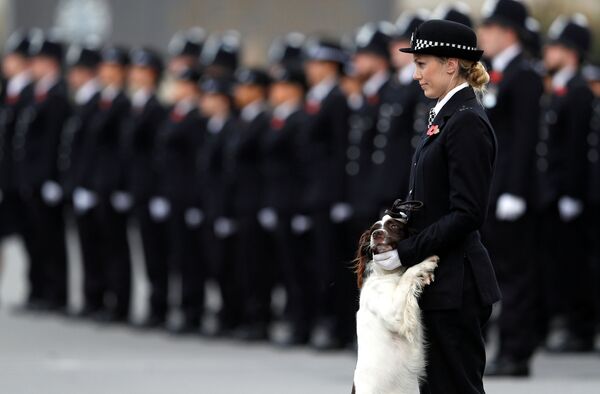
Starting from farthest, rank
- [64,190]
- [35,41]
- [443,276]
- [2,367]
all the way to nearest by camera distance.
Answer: [35,41]
[64,190]
[2,367]
[443,276]

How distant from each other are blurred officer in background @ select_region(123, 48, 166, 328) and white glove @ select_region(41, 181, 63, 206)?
97 cm

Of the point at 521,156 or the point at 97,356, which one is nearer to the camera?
the point at 521,156

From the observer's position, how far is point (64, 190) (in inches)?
571

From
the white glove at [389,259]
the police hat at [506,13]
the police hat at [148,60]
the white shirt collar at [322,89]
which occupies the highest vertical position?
the police hat at [148,60]

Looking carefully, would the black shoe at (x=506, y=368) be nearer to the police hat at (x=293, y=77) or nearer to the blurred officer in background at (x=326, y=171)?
the blurred officer in background at (x=326, y=171)

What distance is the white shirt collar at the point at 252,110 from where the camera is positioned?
13.0m

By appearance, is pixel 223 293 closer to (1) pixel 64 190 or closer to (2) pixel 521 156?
(1) pixel 64 190

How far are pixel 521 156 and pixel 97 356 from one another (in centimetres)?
361

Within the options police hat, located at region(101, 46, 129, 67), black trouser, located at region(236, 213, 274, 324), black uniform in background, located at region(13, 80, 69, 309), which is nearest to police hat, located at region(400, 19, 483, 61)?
black trouser, located at region(236, 213, 274, 324)

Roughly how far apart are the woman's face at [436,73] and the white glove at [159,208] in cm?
748

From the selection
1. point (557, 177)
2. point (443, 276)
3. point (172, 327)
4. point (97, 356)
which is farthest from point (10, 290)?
point (443, 276)

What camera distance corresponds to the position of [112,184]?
13992mm

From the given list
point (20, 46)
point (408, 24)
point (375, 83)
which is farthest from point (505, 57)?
point (20, 46)

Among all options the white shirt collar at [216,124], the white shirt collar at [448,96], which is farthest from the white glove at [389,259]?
the white shirt collar at [216,124]
